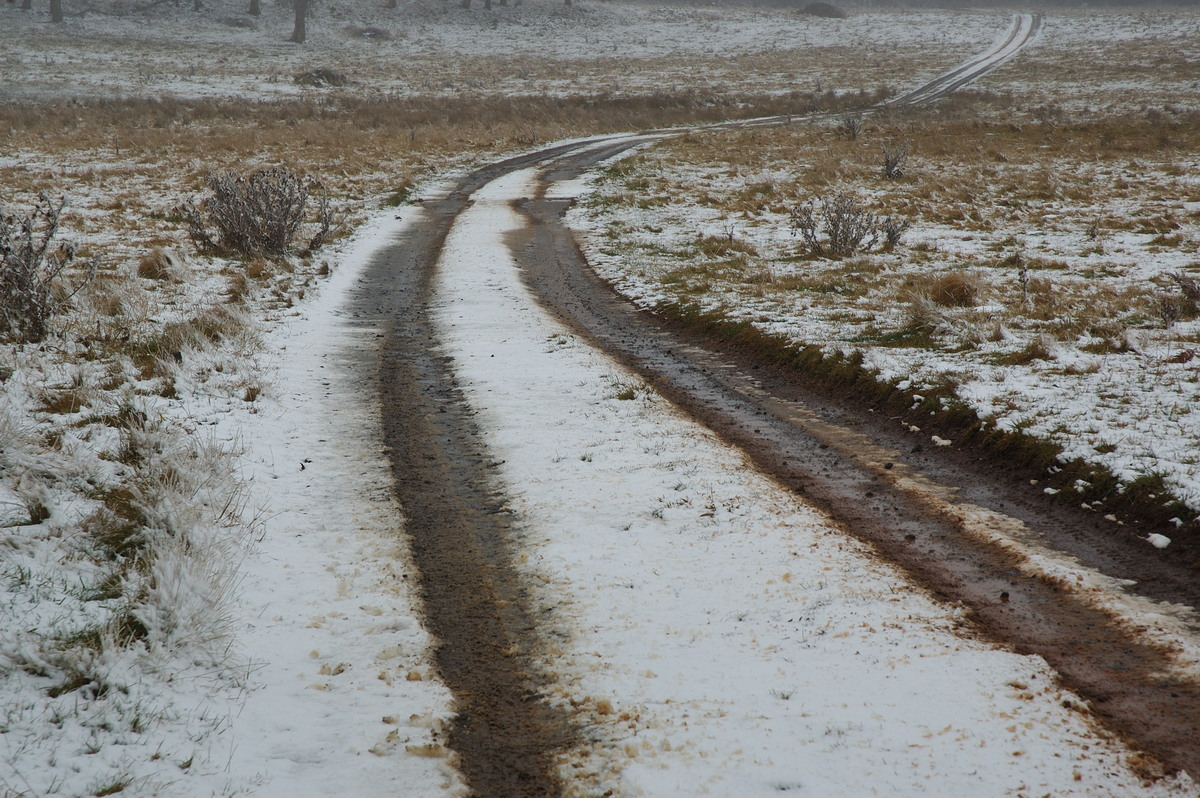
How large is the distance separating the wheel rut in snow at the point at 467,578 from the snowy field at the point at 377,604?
14 centimetres

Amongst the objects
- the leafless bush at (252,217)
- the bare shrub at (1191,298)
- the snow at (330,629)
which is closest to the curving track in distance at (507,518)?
the snow at (330,629)

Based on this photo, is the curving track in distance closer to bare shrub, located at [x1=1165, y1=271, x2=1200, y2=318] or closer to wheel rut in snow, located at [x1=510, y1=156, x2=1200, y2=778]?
wheel rut in snow, located at [x1=510, y1=156, x2=1200, y2=778]

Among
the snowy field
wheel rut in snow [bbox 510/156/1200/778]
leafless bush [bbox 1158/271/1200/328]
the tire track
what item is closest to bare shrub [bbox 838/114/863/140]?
leafless bush [bbox 1158/271/1200/328]

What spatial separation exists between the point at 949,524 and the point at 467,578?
3218mm

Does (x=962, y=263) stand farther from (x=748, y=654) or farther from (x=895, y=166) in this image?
(x=895, y=166)

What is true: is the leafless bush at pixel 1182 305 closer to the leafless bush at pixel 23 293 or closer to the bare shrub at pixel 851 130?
the leafless bush at pixel 23 293

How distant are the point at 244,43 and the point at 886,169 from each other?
60.4m

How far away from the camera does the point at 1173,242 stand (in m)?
13.6

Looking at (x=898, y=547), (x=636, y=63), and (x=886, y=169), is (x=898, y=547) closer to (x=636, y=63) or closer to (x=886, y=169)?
(x=886, y=169)

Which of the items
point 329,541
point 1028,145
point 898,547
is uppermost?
point 1028,145

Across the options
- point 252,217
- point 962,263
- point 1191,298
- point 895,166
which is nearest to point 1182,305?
point 1191,298

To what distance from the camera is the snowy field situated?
3107 millimetres

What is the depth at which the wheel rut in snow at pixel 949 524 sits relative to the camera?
344 centimetres

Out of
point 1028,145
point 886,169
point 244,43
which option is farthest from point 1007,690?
point 244,43
